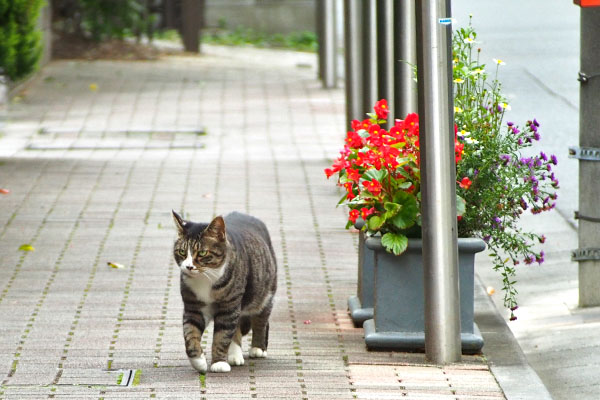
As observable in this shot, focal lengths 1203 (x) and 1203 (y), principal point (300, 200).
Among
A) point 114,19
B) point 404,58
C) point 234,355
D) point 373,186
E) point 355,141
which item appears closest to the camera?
point 234,355

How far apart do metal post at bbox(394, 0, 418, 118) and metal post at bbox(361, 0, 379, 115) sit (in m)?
2.09

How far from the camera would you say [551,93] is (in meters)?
17.6

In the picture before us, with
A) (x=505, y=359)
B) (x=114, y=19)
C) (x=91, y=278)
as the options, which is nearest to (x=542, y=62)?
(x=114, y=19)

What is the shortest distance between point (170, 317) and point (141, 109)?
10.2 m

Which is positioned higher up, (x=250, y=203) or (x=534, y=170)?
(x=534, y=170)

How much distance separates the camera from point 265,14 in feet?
98.6

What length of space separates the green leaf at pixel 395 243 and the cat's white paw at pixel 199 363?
1.17m

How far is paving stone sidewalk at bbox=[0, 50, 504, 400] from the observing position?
6.14 m

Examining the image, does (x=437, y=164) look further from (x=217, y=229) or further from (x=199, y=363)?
(x=199, y=363)

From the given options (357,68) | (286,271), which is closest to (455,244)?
(286,271)

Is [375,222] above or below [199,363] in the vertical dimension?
above

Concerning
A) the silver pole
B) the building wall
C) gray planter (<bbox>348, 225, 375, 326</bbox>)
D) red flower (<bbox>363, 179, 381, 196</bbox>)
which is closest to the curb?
gray planter (<bbox>348, 225, 375, 326</bbox>)

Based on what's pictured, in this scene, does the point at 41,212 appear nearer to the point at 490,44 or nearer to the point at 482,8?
the point at 490,44

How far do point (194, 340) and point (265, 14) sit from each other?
24.5 meters
